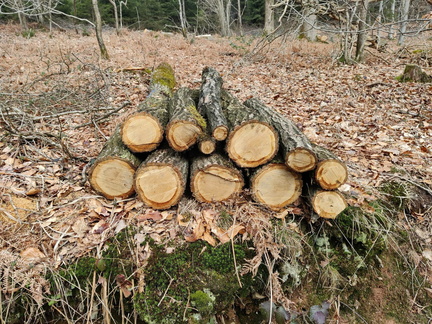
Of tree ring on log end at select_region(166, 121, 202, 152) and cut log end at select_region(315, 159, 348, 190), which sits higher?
tree ring on log end at select_region(166, 121, 202, 152)

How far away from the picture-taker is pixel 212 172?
8.41 ft

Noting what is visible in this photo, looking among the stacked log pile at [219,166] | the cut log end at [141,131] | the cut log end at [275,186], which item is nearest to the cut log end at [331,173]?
the stacked log pile at [219,166]

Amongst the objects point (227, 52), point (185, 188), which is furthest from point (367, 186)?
point (227, 52)

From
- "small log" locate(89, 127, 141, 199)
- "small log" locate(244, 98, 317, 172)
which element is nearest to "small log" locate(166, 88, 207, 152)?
"small log" locate(89, 127, 141, 199)

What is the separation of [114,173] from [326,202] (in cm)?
207

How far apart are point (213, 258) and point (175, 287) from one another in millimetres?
384

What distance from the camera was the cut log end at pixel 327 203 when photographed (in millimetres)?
2541

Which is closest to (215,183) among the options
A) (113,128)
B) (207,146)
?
(207,146)

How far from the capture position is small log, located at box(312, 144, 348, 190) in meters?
2.44

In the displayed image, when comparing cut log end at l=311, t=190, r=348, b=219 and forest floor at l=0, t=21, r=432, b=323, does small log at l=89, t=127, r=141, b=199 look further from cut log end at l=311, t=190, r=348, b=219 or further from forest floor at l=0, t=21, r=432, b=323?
cut log end at l=311, t=190, r=348, b=219

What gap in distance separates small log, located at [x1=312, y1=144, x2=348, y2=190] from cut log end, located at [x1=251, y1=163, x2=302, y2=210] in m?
0.20

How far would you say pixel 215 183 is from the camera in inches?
103

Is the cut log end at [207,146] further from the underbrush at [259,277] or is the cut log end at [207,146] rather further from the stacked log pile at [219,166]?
the underbrush at [259,277]

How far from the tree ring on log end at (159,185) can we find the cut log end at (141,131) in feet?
1.06
